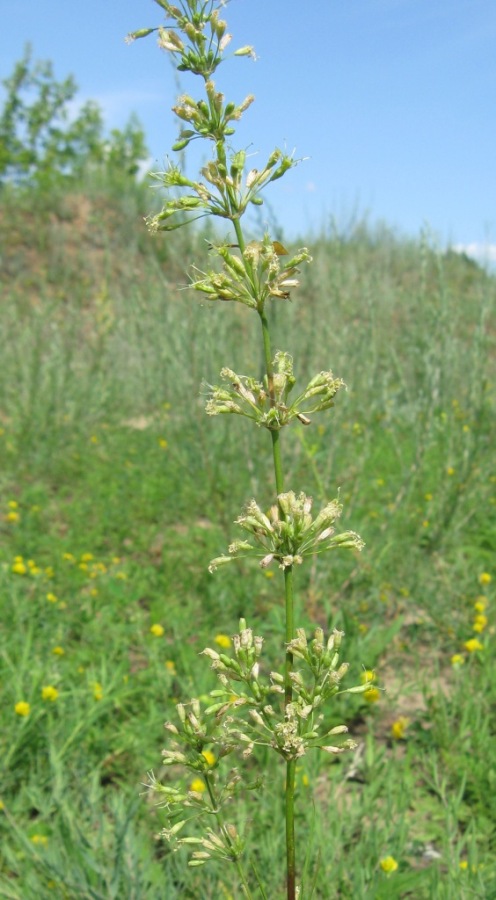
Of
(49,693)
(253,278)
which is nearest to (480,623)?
(49,693)

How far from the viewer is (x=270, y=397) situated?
1383 millimetres

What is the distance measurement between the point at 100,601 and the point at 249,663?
275 cm

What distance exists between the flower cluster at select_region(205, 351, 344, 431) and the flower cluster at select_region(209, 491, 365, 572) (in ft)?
0.45

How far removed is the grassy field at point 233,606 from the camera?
2279mm

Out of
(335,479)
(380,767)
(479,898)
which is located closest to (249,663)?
(479,898)

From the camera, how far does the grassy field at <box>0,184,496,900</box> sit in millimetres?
2279

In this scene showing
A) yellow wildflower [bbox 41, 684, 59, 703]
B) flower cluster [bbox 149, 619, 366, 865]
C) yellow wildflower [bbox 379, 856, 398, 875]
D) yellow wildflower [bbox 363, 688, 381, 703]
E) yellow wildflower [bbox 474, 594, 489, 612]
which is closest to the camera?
flower cluster [bbox 149, 619, 366, 865]

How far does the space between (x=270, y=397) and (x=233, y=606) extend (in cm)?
269

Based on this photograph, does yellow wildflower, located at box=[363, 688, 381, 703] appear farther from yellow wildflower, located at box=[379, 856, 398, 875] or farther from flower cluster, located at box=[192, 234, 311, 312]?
flower cluster, located at box=[192, 234, 311, 312]

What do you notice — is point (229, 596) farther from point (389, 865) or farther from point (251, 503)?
point (251, 503)

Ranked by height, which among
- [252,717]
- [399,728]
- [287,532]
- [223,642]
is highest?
[287,532]

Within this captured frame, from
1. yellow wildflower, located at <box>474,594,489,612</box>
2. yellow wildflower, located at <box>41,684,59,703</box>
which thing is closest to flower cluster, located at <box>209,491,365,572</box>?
yellow wildflower, located at <box>41,684,59,703</box>

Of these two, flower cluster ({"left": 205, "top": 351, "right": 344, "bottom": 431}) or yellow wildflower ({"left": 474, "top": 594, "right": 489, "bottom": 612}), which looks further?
yellow wildflower ({"left": 474, "top": 594, "right": 489, "bottom": 612})

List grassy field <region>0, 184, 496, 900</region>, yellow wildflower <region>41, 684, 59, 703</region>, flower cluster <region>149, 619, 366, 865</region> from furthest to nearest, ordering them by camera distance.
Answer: yellow wildflower <region>41, 684, 59, 703</region> < grassy field <region>0, 184, 496, 900</region> < flower cluster <region>149, 619, 366, 865</region>
